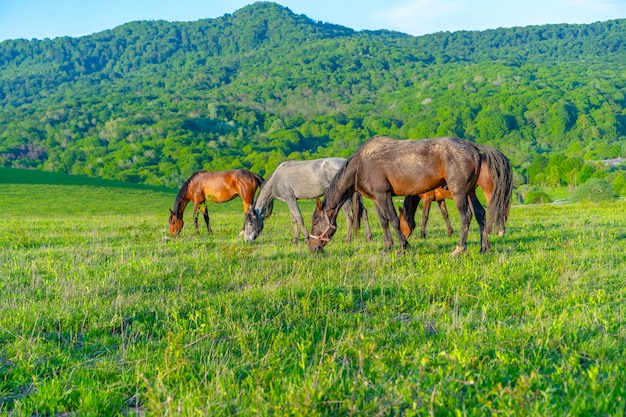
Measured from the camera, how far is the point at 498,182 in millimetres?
11102

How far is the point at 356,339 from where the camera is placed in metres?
4.75

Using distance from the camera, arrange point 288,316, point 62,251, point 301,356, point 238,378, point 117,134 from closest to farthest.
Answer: point 238,378 → point 301,356 → point 288,316 → point 62,251 → point 117,134

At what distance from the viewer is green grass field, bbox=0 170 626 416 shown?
146 inches

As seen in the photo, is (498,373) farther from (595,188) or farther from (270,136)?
(270,136)

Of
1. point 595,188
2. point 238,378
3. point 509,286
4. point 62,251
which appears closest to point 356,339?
point 238,378

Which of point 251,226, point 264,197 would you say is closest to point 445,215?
point 264,197

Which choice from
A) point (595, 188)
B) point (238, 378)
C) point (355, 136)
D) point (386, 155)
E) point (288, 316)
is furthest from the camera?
point (355, 136)

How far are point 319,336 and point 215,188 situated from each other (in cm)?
1341

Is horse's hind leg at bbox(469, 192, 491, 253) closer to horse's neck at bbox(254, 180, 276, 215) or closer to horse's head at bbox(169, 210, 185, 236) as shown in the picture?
horse's neck at bbox(254, 180, 276, 215)

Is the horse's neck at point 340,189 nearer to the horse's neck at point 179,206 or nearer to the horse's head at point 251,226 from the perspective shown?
the horse's head at point 251,226

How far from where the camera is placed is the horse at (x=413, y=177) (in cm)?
1031

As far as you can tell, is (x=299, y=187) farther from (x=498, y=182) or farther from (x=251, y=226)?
(x=498, y=182)

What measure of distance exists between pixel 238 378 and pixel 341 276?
13.4ft

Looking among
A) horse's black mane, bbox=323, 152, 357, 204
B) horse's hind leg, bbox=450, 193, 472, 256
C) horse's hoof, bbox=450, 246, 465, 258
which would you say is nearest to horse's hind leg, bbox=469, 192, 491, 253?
horse's hind leg, bbox=450, 193, 472, 256
